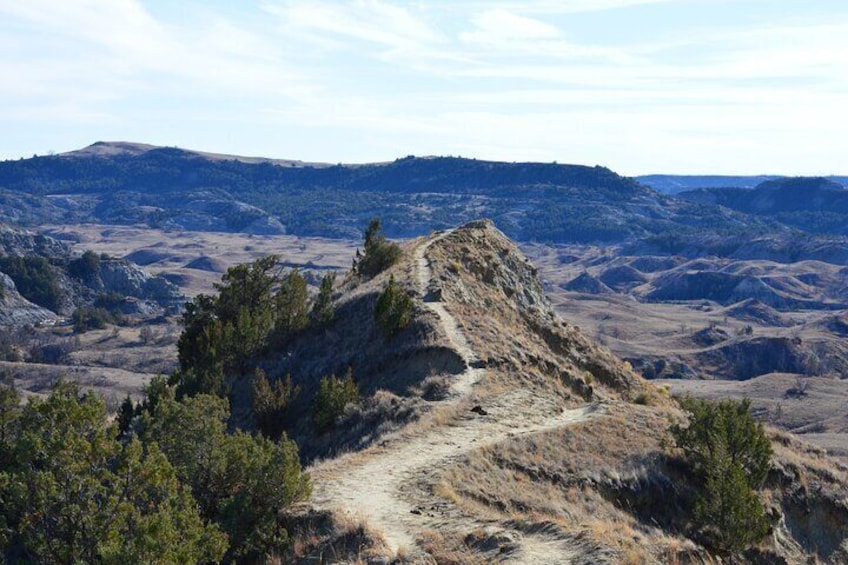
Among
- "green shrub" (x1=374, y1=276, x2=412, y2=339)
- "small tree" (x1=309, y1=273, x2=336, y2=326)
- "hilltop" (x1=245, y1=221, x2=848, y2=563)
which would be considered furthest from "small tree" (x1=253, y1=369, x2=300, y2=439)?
"small tree" (x1=309, y1=273, x2=336, y2=326)

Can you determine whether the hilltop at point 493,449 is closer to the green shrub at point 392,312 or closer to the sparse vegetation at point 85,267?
the green shrub at point 392,312

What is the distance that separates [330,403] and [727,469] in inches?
482

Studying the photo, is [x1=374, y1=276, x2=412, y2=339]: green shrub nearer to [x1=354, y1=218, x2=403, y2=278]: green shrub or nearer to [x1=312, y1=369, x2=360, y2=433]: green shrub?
[x1=312, y1=369, x2=360, y2=433]: green shrub

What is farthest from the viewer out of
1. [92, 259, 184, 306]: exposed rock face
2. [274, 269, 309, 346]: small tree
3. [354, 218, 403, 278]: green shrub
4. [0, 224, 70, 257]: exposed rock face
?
[0, 224, 70, 257]: exposed rock face

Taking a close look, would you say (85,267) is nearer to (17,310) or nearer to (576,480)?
(17,310)

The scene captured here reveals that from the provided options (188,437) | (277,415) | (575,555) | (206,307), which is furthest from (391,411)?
(206,307)

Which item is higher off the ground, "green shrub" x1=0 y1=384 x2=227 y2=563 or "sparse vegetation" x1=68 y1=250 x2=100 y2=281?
"green shrub" x1=0 y1=384 x2=227 y2=563

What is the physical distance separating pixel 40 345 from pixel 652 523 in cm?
11127

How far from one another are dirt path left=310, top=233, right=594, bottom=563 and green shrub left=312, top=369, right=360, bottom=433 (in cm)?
347

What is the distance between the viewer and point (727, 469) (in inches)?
947

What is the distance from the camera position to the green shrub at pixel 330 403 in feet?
91.9

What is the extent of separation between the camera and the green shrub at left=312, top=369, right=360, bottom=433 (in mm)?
28016

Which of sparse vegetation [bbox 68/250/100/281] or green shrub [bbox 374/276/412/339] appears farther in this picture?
sparse vegetation [bbox 68/250/100/281]

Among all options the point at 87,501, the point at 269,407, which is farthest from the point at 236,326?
the point at 87,501
